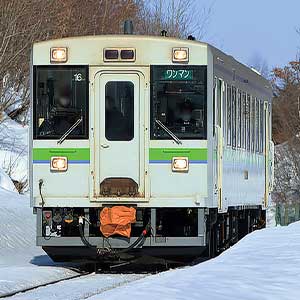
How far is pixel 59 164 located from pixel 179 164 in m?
1.68

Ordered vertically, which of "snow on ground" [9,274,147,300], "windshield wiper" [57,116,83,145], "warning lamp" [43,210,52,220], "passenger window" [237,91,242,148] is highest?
"passenger window" [237,91,242,148]

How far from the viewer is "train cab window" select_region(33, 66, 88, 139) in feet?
51.0

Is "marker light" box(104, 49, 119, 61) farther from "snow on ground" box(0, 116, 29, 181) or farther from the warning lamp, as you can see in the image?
"snow on ground" box(0, 116, 29, 181)

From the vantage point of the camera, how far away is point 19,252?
1930cm

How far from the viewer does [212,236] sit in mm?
17344

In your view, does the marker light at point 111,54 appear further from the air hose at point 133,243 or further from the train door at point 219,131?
the air hose at point 133,243

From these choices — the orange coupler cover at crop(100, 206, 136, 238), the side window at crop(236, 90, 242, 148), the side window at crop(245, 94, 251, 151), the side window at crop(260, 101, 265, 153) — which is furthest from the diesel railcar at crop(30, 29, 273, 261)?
the side window at crop(260, 101, 265, 153)

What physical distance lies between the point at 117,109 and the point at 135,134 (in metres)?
0.44

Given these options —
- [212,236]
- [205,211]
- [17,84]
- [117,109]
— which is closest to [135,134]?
[117,109]

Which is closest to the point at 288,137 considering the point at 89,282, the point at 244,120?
the point at 244,120

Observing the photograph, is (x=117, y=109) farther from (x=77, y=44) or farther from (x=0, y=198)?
(x=0, y=198)

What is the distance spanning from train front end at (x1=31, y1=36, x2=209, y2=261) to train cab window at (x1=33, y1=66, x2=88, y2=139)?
0.6 inches

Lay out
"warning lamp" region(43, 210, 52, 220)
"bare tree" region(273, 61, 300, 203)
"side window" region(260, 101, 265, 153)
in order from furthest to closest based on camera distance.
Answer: "bare tree" region(273, 61, 300, 203)
"side window" region(260, 101, 265, 153)
"warning lamp" region(43, 210, 52, 220)

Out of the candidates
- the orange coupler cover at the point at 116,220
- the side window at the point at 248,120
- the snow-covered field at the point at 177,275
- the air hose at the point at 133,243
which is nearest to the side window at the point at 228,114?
the snow-covered field at the point at 177,275
